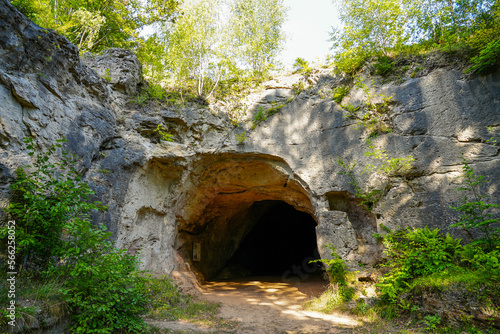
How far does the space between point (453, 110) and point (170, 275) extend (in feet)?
29.1

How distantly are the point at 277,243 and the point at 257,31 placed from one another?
1186cm

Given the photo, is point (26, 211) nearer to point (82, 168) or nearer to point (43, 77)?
point (82, 168)

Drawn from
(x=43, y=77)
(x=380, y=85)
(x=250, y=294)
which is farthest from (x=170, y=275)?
(x=380, y=85)

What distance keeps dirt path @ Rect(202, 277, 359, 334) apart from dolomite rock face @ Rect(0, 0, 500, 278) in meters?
1.81

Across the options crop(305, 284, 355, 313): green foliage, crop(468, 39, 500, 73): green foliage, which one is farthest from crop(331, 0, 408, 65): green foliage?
crop(305, 284, 355, 313): green foliage

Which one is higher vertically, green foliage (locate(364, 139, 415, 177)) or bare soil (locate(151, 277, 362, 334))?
green foliage (locate(364, 139, 415, 177))

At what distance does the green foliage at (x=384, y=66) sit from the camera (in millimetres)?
8227

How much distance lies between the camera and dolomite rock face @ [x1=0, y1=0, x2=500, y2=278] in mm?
6023

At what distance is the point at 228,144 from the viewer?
9.05 metres

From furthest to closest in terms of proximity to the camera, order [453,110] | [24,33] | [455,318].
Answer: [453,110]
[24,33]
[455,318]

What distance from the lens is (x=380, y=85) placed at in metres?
8.23

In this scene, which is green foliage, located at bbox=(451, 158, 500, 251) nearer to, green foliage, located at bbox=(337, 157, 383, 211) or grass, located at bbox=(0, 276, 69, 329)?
green foliage, located at bbox=(337, 157, 383, 211)

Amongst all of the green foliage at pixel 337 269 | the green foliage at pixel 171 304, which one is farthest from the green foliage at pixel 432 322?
the green foliage at pixel 171 304

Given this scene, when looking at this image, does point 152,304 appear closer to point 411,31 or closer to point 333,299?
point 333,299
